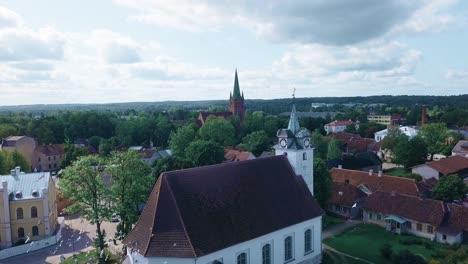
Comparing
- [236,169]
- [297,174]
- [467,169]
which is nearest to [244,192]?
[236,169]

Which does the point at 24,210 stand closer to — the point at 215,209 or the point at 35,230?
the point at 35,230

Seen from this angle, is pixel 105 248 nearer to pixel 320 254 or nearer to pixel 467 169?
pixel 320 254

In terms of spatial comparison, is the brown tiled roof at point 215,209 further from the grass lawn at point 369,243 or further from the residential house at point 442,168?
the residential house at point 442,168

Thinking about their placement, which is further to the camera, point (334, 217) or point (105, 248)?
point (334, 217)

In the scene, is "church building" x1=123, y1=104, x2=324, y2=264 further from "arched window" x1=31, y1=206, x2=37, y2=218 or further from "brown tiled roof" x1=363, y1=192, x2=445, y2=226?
"arched window" x1=31, y1=206, x2=37, y2=218

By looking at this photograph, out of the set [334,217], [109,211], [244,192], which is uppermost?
[244,192]

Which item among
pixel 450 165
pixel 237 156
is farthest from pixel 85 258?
pixel 450 165

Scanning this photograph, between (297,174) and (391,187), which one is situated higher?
(297,174)

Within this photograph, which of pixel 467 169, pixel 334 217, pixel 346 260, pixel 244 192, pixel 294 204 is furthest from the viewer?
pixel 467 169
